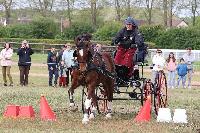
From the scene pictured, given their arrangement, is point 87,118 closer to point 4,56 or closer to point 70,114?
point 70,114

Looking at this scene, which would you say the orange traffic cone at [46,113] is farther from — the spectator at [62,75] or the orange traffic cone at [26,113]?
the spectator at [62,75]

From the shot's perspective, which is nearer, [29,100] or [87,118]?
[87,118]

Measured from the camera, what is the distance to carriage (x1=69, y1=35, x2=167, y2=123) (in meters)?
11.6

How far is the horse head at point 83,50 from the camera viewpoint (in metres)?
11.6

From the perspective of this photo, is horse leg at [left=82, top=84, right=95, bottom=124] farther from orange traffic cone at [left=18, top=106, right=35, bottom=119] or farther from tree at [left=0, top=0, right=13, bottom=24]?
tree at [left=0, top=0, right=13, bottom=24]

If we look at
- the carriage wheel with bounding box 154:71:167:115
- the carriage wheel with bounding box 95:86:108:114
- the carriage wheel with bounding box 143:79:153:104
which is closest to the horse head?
the carriage wheel with bounding box 95:86:108:114

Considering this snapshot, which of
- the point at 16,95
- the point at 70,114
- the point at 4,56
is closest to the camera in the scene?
the point at 70,114

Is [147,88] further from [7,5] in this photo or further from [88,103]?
[7,5]

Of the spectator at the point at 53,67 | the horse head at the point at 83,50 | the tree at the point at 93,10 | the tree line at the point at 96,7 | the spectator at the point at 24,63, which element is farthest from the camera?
the tree at the point at 93,10

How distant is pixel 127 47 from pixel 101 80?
1.17 m

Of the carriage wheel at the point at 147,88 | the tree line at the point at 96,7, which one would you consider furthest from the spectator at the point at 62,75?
the tree line at the point at 96,7

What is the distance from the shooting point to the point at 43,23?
6016 cm

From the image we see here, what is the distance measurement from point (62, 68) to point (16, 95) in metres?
6.52

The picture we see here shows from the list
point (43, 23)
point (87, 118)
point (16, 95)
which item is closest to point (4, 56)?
point (16, 95)
